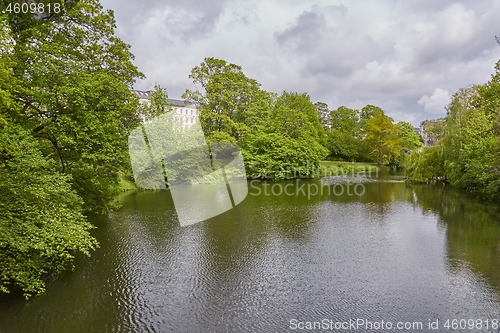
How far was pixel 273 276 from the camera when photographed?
10.7 m

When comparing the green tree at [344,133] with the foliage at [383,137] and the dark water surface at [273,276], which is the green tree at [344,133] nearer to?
the foliage at [383,137]

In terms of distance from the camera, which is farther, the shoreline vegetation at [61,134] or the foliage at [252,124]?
the foliage at [252,124]

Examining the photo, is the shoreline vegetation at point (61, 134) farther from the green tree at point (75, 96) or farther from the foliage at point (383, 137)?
the foliage at point (383, 137)

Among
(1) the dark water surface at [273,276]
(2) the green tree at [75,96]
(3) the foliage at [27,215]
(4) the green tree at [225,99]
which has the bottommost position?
(1) the dark water surface at [273,276]

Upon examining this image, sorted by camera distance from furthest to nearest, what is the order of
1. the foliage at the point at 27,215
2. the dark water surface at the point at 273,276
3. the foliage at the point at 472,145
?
the foliage at the point at 472,145
the dark water surface at the point at 273,276
the foliage at the point at 27,215

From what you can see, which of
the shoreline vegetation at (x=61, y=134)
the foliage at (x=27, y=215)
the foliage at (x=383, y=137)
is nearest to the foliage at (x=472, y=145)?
the shoreline vegetation at (x=61, y=134)

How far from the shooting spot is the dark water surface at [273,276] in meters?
8.21

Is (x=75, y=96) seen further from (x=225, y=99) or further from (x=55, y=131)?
(x=225, y=99)

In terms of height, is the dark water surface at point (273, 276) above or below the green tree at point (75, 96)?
below

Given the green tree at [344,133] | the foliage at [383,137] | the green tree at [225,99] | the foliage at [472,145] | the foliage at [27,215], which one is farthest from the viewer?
the green tree at [344,133]

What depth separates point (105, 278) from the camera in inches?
417

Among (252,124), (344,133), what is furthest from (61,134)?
(344,133)

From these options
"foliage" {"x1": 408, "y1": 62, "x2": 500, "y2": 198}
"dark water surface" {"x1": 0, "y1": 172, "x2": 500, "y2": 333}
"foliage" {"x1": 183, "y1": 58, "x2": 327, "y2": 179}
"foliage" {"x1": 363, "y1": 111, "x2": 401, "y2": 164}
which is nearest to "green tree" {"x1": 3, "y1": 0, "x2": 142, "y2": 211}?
"dark water surface" {"x1": 0, "y1": 172, "x2": 500, "y2": 333}

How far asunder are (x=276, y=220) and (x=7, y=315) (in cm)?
1270
